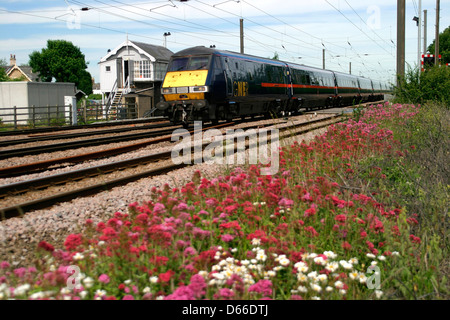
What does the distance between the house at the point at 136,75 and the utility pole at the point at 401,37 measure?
18.6 m

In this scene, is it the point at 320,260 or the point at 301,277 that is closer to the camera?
the point at 301,277

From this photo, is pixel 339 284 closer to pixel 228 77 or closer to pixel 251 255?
pixel 251 255

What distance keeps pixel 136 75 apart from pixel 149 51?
7124mm

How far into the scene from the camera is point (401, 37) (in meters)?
18.5

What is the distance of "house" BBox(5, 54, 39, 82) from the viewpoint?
91750 millimetres

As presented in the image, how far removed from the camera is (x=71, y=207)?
5.96 meters

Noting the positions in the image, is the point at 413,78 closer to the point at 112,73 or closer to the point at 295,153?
the point at 295,153

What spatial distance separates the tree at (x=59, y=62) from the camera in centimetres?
8800

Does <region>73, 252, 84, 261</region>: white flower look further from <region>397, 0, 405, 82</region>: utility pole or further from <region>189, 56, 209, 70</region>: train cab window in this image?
<region>397, 0, 405, 82</region>: utility pole

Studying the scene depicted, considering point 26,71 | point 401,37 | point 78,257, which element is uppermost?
point 26,71

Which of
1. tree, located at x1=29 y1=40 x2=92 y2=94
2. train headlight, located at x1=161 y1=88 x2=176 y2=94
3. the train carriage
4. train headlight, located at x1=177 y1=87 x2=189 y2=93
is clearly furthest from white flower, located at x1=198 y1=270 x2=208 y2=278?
tree, located at x1=29 y1=40 x2=92 y2=94

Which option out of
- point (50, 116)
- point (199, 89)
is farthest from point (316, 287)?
point (50, 116)

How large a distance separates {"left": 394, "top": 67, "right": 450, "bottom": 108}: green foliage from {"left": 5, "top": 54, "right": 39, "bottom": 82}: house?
87063 millimetres
